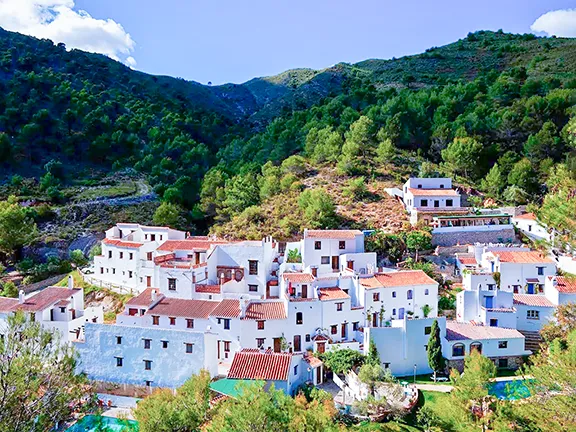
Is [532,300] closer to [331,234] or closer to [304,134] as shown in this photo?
[331,234]

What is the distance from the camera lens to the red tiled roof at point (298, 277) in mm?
24578

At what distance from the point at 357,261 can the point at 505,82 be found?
41.4 meters

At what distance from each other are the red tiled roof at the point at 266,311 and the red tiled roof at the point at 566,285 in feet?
45.4

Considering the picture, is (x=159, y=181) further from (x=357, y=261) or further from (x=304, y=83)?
(x=304, y=83)

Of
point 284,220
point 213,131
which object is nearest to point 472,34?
point 213,131

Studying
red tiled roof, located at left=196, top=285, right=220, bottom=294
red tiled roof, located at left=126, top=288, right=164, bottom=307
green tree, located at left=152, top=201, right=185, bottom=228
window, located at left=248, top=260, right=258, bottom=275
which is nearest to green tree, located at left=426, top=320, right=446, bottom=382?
window, located at left=248, top=260, right=258, bottom=275

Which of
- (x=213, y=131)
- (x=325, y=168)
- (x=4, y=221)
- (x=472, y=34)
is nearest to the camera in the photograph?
(x=4, y=221)

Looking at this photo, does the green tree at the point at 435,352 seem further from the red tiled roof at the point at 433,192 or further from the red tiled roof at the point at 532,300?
the red tiled roof at the point at 433,192

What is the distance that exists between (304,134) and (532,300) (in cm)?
3642

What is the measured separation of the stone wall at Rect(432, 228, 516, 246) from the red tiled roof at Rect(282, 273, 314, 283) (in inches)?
437

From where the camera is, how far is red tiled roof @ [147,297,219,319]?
23750mm

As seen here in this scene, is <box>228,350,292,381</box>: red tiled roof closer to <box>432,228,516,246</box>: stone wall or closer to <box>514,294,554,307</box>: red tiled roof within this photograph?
<box>514,294,554,307</box>: red tiled roof

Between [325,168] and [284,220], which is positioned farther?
[325,168]

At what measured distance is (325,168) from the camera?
48844mm
